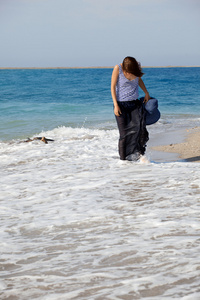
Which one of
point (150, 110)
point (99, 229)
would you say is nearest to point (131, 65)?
point (150, 110)

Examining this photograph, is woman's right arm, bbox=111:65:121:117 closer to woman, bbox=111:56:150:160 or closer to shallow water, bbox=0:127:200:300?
woman, bbox=111:56:150:160

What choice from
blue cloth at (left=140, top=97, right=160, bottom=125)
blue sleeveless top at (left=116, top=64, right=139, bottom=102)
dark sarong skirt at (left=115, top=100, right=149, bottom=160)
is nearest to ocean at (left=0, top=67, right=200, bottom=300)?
dark sarong skirt at (left=115, top=100, right=149, bottom=160)

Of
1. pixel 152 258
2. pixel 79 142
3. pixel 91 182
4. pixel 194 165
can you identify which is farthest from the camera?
pixel 79 142

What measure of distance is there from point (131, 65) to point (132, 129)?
102 centimetres

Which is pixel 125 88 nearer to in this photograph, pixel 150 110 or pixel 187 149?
pixel 150 110

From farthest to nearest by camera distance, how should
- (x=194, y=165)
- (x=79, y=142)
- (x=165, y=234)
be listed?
(x=79, y=142) → (x=194, y=165) → (x=165, y=234)

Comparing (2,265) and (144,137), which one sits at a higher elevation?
(144,137)

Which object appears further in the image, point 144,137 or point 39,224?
point 144,137

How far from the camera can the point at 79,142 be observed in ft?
30.6

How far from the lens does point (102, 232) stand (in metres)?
3.36

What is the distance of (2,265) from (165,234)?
1.32 metres

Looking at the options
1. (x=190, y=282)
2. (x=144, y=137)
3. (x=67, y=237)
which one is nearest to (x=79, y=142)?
(x=144, y=137)

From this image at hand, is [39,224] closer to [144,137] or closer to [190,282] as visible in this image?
[190,282]

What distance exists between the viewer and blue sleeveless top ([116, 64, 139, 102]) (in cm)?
598
